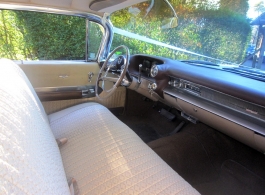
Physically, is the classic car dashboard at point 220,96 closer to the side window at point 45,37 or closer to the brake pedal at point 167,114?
the brake pedal at point 167,114

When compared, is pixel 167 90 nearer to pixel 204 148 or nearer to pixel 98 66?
pixel 204 148

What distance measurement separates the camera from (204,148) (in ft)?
6.07

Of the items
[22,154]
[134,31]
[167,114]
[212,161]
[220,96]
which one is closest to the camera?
[22,154]

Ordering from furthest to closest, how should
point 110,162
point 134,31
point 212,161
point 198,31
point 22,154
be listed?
1. point 134,31
2. point 198,31
3. point 212,161
4. point 110,162
5. point 22,154

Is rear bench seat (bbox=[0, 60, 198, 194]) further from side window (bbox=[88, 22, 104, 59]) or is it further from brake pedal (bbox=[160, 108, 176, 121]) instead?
side window (bbox=[88, 22, 104, 59])

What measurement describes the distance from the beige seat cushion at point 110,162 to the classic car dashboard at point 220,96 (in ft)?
1.70

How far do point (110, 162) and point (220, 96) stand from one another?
2.60ft

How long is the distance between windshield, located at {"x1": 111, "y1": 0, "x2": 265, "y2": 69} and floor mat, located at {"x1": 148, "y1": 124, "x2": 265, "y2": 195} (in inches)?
29.5

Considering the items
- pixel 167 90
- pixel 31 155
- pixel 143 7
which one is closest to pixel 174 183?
A: pixel 31 155

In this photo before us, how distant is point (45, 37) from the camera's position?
2.53m

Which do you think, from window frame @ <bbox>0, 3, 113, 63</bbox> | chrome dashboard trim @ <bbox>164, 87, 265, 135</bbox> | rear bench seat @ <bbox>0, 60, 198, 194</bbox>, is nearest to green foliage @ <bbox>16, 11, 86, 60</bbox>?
window frame @ <bbox>0, 3, 113, 63</bbox>

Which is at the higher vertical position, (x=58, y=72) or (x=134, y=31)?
(x=134, y=31)

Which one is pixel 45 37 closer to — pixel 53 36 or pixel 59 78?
pixel 53 36

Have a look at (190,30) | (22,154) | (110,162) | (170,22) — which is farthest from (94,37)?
(22,154)
